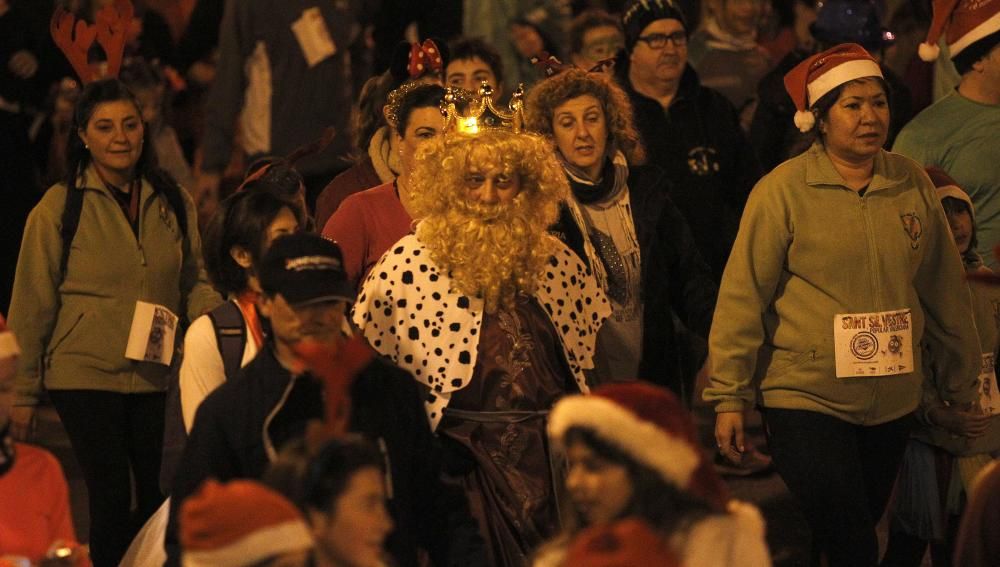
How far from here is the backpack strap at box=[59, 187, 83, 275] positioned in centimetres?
782

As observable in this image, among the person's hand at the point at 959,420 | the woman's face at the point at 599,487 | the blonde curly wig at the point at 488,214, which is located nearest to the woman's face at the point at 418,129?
the blonde curly wig at the point at 488,214

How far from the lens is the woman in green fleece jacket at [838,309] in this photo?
7102 millimetres

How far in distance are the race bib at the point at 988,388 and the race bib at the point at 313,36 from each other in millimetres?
5229

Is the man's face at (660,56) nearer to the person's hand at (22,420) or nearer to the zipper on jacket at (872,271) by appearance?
the zipper on jacket at (872,271)

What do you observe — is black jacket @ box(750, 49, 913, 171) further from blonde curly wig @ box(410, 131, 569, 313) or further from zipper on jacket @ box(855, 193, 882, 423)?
blonde curly wig @ box(410, 131, 569, 313)

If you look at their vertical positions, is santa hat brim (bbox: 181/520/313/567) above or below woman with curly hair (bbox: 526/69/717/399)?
below

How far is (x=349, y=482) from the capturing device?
5.01m

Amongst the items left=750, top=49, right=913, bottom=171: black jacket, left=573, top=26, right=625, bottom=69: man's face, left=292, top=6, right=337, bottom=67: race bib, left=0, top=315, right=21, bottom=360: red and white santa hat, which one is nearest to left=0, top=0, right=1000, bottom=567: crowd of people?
left=0, top=315, right=21, bottom=360: red and white santa hat

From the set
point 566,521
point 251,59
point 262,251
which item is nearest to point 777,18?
point 251,59

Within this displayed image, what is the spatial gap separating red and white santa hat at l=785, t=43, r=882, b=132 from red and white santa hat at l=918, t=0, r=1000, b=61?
1.49 meters

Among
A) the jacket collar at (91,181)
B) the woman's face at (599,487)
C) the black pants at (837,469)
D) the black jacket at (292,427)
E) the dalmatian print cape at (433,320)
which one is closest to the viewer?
the woman's face at (599,487)

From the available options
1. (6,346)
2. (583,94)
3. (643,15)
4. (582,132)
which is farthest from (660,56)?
(6,346)

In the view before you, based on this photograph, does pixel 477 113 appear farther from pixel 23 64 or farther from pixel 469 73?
pixel 23 64

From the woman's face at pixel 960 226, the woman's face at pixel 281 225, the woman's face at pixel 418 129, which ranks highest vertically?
the woman's face at pixel 418 129
